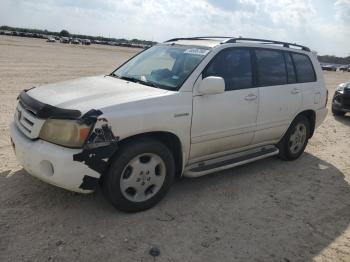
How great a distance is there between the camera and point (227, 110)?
4.70m

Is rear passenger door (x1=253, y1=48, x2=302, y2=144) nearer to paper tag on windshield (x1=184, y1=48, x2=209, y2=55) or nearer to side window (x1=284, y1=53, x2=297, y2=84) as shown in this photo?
side window (x1=284, y1=53, x2=297, y2=84)

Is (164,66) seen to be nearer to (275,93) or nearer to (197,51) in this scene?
(197,51)

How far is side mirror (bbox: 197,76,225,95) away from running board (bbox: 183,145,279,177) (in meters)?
0.94

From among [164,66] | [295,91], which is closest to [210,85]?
[164,66]

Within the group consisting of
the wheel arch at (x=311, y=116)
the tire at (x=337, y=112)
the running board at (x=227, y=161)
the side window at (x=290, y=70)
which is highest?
the side window at (x=290, y=70)

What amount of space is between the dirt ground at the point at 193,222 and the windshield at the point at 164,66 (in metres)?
1.37

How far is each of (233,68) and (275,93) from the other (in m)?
0.92

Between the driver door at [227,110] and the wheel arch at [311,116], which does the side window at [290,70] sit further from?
the driver door at [227,110]

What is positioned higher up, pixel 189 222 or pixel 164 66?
pixel 164 66

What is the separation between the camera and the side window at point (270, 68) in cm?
527

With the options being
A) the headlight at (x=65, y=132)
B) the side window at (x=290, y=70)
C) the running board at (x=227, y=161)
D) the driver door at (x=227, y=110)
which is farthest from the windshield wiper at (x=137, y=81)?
the side window at (x=290, y=70)

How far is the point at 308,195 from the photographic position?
16.4 feet

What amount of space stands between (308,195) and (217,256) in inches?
81.1

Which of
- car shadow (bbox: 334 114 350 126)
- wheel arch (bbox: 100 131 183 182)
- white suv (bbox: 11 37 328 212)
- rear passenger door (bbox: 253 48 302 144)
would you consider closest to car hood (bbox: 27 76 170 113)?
white suv (bbox: 11 37 328 212)
